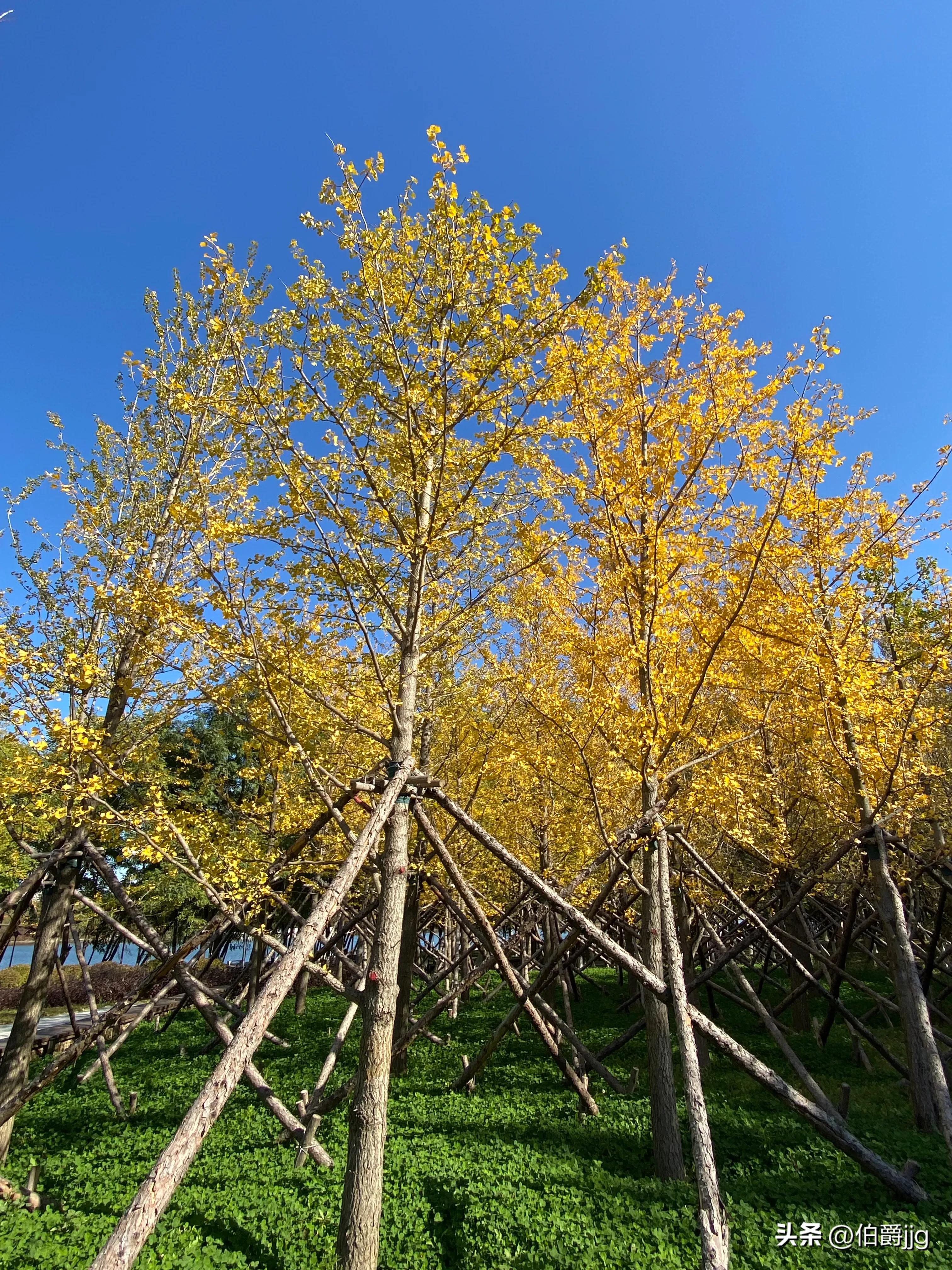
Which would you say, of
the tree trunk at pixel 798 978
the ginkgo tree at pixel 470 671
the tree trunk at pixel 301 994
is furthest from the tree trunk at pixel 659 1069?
the tree trunk at pixel 301 994

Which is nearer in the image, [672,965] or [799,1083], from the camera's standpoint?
[672,965]

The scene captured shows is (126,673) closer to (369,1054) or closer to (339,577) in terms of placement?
(339,577)

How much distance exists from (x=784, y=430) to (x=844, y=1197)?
7.03 m

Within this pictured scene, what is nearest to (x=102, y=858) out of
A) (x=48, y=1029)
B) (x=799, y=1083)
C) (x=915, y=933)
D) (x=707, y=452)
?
(x=707, y=452)

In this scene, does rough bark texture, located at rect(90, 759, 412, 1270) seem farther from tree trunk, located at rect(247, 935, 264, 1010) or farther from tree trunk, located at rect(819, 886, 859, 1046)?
tree trunk, located at rect(247, 935, 264, 1010)

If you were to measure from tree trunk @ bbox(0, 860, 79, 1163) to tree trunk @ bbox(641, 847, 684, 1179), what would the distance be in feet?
19.8

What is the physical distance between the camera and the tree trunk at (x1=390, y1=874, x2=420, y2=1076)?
868 cm

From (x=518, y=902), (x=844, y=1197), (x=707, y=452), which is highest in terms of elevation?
(x=707, y=452)

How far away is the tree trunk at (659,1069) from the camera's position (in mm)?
4902

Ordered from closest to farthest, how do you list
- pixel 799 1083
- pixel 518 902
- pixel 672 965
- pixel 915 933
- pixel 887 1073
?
pixel 672 965 → pixel 799 1083 → pixel 887 1073 → pixel 518 902 → pixel 915 933

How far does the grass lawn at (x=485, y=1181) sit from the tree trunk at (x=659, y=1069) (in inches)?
7.4

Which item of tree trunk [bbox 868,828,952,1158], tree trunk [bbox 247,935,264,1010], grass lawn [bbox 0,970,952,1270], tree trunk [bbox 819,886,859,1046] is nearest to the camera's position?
grass lawn [bbox 0,970,952,1270]

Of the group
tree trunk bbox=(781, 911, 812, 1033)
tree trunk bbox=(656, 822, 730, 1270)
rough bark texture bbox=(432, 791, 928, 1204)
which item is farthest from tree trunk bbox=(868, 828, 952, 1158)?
tree trunk bbox=(781, 911, 812, 1033)

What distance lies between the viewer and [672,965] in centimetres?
341
